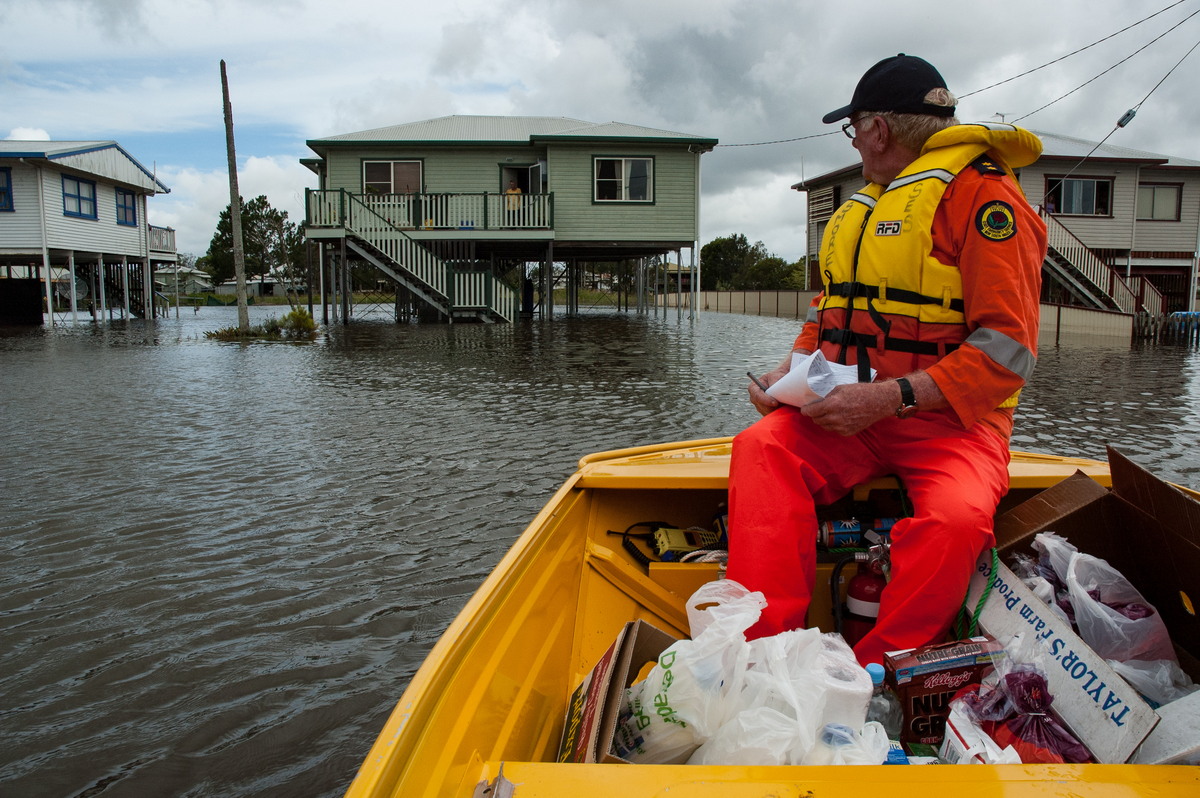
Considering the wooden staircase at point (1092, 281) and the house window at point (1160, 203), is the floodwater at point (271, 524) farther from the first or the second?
the house window at point (1160, 203)

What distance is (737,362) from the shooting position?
1462cm

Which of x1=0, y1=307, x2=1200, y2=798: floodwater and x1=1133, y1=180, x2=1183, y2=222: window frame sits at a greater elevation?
x1=1133, y1=180, x2=1183, y2=222: window frame

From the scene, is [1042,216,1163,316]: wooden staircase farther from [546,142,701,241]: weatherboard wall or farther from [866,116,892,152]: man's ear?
[866,116,892,152]: man's ear

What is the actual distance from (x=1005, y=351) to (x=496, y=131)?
1064 inches

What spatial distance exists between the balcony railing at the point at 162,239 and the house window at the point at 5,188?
33.0ft

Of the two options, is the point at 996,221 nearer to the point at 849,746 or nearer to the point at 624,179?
the point at 849,746

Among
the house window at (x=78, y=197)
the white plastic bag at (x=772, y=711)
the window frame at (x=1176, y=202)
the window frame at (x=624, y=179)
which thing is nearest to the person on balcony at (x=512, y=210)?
the window frame at (x=624, y=179)

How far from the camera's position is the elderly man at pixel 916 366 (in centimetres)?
235

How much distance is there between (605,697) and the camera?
1.78 m

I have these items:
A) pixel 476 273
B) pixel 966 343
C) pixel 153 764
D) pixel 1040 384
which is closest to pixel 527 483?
pixel 153 764

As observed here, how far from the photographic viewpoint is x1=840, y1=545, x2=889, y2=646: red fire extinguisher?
8.48ft

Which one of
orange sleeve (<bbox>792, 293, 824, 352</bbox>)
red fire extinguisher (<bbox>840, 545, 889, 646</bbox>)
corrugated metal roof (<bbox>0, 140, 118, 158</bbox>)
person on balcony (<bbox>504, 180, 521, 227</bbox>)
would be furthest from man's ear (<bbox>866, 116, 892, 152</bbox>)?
corrugated metal roof (<bbox>0, 140, 118, 158</bbox>)

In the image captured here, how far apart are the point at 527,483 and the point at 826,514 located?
10.5 ft

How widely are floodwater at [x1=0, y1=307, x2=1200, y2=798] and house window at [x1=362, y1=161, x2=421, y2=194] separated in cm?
1480
